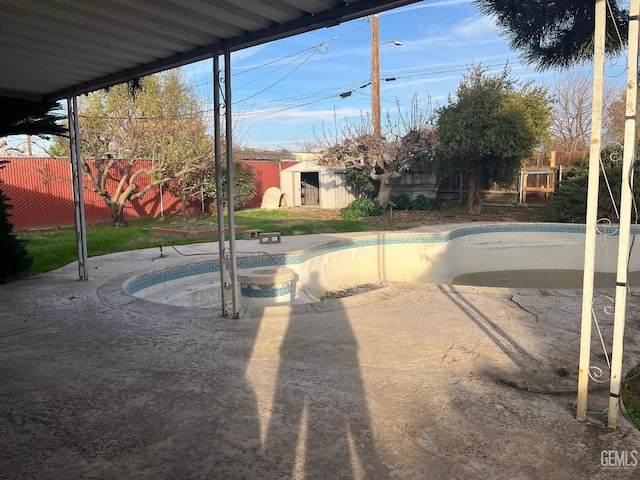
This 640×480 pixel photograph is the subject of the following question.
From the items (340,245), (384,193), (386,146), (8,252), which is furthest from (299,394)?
(384,193)

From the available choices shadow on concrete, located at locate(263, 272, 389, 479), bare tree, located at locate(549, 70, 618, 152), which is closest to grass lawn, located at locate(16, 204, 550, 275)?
shadow on concrete, located at locate(263, 272, 389, 479)

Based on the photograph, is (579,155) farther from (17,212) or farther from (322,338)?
(17,212)

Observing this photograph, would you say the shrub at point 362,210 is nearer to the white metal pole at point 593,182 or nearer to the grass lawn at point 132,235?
the grass lawn at point 132,235

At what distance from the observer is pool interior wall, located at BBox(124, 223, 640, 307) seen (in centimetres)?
823

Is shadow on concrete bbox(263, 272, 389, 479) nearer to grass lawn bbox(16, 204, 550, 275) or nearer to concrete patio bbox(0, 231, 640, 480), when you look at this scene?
concrete patio bbox(0, 231, 640, 480)

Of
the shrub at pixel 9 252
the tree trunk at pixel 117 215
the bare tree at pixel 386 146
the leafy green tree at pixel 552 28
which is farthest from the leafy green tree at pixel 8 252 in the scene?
the bare tree at pixel 386 146

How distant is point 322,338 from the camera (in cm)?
416

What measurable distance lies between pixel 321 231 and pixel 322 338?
8.92 m

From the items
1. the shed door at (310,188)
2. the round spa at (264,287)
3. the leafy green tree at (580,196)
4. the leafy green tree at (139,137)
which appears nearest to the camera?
the round spa at (264,287)

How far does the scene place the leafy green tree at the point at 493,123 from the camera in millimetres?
14555

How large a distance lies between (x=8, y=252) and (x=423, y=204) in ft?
45.2

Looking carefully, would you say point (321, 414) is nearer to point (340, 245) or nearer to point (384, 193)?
point (340, 245)

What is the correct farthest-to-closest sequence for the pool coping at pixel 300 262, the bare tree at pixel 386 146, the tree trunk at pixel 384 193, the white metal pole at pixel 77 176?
the tree trunk at pixel 384 193, the bare tree at pixel 386 146, the white metal pole at pixel 77 176, the pool coping at pixel 300 262

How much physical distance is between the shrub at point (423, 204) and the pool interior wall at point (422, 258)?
489 centimetres
